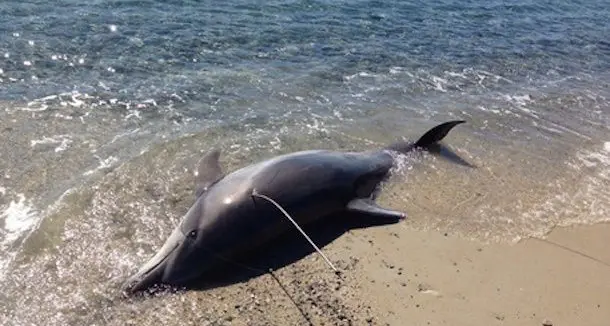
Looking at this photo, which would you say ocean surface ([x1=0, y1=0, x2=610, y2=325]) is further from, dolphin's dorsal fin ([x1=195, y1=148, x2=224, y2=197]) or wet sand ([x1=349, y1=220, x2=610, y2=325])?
wet sand ([x1=349, y1=220, x2=610, y2=325])

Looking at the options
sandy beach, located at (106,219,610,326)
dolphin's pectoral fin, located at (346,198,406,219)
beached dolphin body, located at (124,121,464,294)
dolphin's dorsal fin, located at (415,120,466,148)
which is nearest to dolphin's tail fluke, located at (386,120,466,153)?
dolphin's dorsal fin, located at (415,120,466,148)

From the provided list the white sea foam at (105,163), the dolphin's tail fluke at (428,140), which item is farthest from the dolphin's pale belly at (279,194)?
the white sea foam at (105,163)

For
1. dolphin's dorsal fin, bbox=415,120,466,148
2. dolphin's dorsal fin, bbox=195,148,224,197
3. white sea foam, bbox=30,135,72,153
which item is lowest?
white sea foam, bbox=30,135,72,153

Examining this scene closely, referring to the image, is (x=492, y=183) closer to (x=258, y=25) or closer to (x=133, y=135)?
(x=133, y=135)

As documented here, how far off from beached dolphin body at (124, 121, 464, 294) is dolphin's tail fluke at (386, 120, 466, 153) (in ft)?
2.88

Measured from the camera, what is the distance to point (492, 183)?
878 centimetres

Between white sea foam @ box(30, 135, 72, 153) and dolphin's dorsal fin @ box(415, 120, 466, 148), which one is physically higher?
dolphin's dorsal fin @ box(415, 120, 466, 148)

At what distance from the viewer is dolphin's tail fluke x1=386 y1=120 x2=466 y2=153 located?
9375mm

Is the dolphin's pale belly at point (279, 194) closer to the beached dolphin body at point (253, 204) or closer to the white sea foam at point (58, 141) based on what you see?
the beached dolphin body at point (253, 204)

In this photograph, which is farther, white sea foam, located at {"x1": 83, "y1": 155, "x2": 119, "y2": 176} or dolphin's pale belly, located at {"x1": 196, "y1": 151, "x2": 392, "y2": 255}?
white sea foam, located at {"x1": 83, "y1": 155, "x2": 119, "y2": 176}

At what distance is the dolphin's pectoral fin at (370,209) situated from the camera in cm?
757

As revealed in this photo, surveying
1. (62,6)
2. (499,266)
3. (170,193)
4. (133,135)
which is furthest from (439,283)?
(62,6)

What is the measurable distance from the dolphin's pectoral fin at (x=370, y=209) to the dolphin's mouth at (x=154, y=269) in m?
2.37

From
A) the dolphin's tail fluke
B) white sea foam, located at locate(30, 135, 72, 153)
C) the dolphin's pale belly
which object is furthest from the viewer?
the dolphin's tail fluke
